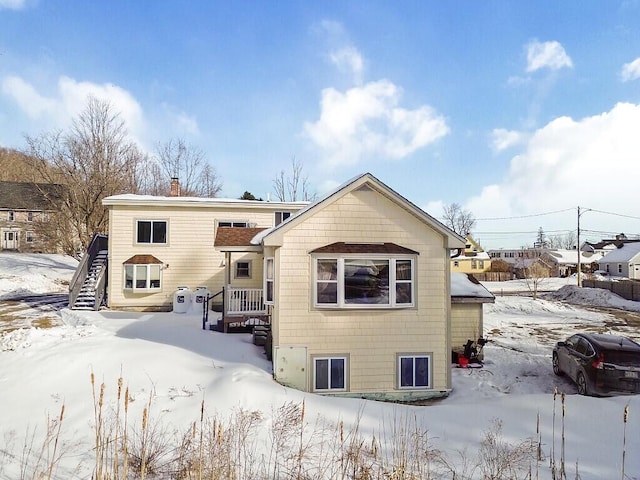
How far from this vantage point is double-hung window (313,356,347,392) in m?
9.49

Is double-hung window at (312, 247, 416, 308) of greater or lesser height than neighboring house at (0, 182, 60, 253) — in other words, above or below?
below

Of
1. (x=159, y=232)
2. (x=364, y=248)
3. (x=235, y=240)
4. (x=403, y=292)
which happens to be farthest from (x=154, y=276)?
(x=403, y=292)

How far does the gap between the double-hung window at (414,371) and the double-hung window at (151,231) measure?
1353 cm

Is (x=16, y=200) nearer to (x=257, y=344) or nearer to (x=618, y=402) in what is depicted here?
(x=257, y=344)

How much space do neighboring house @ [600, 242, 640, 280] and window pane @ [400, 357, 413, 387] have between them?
182 feet

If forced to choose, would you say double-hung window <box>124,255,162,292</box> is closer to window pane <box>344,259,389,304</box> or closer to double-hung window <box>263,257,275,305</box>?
double-hung window <box>263,257,275,305</box>

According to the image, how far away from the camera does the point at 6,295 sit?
22.0m

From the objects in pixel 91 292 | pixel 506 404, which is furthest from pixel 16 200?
pixel 506 404

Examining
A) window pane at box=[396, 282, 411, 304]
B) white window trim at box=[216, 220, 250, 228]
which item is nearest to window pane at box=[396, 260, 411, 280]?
window pane at box=[396, 282, 411, 304]

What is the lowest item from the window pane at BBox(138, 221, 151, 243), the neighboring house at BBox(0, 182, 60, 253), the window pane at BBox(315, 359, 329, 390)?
the window pane at BBox(315, 359, 329, 390)

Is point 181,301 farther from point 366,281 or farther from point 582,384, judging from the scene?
point 582,384

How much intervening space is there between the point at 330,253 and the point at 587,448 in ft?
20.5

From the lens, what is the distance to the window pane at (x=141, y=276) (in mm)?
17750

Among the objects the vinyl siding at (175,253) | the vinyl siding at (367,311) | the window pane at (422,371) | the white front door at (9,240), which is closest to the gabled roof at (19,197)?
the white front door at (9,240)
